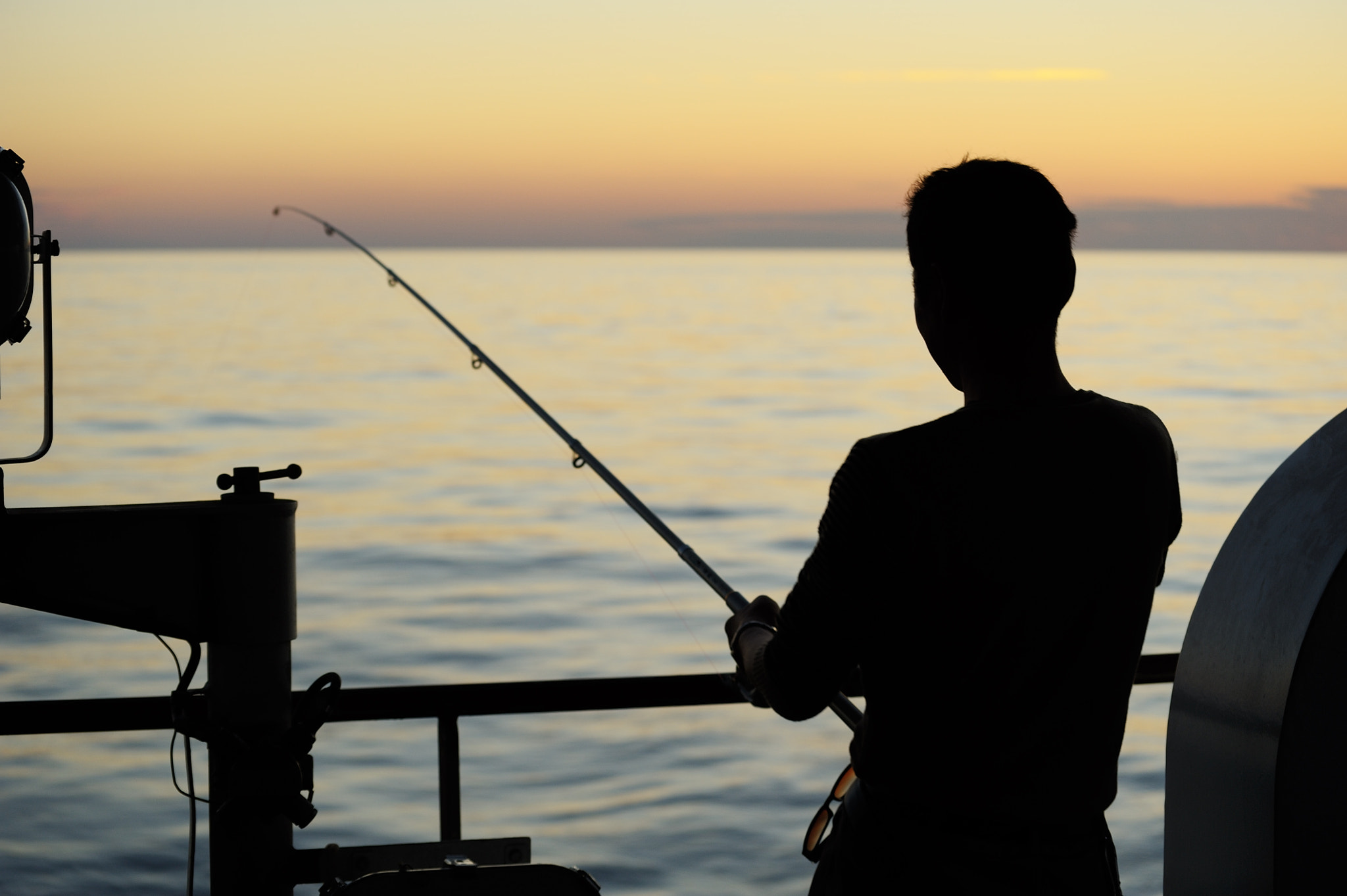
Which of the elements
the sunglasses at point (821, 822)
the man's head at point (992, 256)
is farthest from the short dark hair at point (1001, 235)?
the sunglasses at point (821, 822)

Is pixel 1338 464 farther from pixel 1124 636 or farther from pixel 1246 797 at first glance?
pixel 1124 636

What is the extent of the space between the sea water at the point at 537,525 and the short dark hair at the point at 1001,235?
1.05 feet

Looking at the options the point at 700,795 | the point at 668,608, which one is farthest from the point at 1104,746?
the point at 668,608

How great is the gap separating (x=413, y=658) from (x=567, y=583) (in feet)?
7.88

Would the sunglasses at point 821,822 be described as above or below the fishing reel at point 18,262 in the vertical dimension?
below

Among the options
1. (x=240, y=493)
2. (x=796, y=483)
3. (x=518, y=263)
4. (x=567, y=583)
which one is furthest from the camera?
(x=518, y=263)

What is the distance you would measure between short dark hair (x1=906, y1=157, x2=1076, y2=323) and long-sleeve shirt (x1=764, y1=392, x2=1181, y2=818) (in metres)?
0.10

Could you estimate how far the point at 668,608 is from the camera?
1102 centimetres

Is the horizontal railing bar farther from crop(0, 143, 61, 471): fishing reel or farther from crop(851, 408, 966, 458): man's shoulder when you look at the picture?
crop(851, 408, 966, 458): man's shoulder

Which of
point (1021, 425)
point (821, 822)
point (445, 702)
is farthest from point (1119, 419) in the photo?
point (445, 702)

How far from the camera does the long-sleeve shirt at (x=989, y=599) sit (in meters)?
1.26

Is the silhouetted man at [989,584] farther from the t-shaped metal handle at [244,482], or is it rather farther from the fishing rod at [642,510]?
the t-shaped metal handle at [244,482]

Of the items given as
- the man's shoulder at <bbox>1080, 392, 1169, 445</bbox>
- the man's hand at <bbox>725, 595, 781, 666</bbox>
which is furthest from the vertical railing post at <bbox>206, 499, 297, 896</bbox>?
the man's shoulder at <bbox>1080, 392, 1169, 445</bbox>

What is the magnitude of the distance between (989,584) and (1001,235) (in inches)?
12.4
